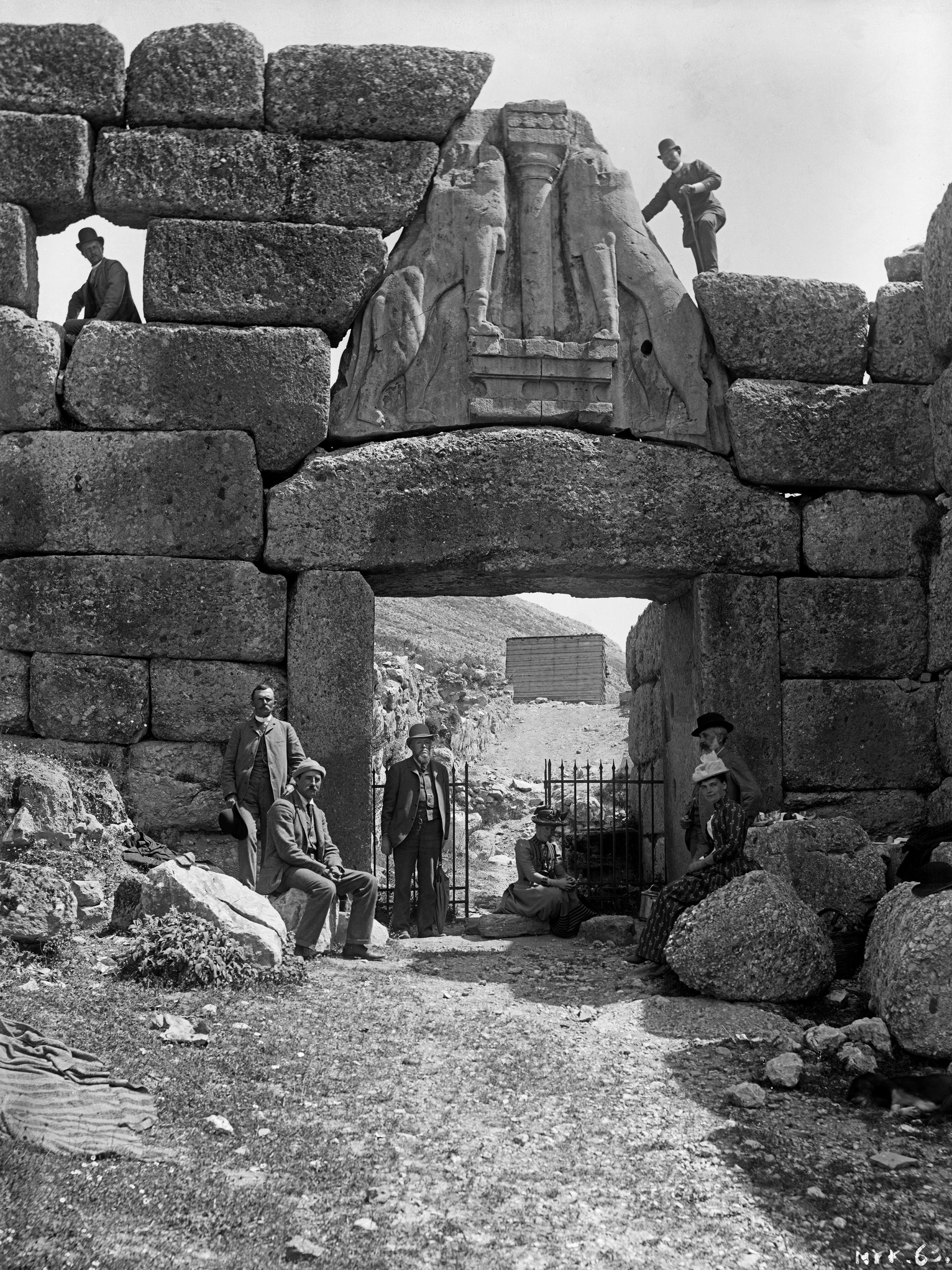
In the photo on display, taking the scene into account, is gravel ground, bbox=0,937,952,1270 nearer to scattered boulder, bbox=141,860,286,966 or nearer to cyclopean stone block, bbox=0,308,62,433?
scattered boulder, bbox=141,860,286,966

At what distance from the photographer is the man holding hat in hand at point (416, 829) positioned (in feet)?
27.4

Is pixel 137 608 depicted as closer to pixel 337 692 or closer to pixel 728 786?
pixel 337 692

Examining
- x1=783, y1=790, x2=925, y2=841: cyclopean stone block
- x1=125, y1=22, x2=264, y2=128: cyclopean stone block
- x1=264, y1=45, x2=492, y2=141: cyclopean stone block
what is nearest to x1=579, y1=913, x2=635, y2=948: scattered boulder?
x1=783, y1=790, x2=925, y2=841: cyclopean stone block

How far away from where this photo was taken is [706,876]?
6.52 m

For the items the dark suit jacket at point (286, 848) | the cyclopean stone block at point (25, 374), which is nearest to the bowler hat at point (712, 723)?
the dark suit jacket at point (286, 848)

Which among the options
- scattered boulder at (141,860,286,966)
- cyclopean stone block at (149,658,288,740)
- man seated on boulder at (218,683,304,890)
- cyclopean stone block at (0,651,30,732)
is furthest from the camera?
cyclopean stone block at (149,658,288,740)

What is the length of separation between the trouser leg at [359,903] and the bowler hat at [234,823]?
28.2 inches

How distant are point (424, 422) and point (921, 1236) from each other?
5615 millimetres

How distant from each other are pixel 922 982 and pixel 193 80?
6.48 metres

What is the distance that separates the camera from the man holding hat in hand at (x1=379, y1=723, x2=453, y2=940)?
8344 mm

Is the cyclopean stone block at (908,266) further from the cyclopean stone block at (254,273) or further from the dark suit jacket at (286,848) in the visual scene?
the dark suit jacket at (286,848)

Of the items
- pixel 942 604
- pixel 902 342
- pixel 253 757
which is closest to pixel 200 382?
pixel 253 757

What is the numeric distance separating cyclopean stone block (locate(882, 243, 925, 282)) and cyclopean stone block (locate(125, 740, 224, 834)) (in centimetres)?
537

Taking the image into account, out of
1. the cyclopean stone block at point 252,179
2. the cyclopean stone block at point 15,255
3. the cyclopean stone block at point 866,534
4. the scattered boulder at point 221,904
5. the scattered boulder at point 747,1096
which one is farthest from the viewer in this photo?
the cyclopean stone block at point 866,534
